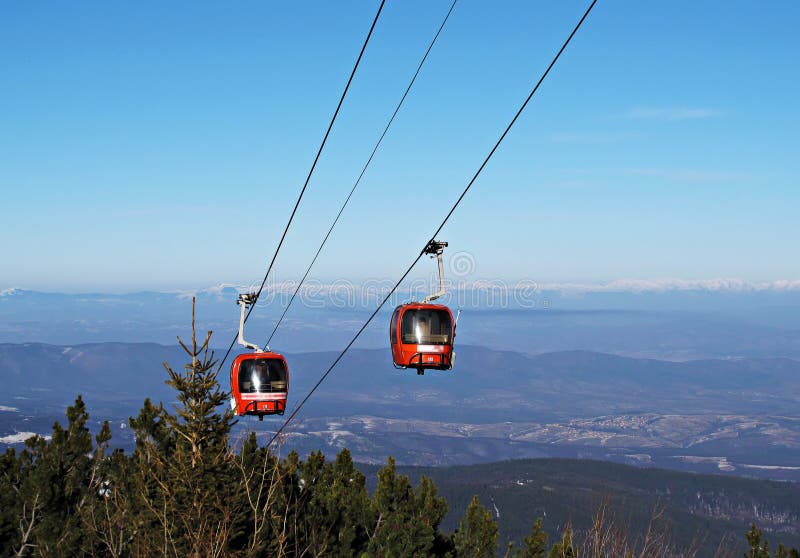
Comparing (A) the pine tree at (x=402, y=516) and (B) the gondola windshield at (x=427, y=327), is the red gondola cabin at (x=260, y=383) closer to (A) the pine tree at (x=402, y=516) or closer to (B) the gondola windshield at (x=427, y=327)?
(A) the pine tree at (x=402, y=516)

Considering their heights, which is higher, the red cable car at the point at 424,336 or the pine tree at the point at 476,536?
the red cable car at the point at 424,336

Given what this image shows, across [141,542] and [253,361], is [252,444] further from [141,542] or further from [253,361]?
[141,542]

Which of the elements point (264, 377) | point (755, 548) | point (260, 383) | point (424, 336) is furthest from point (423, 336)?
point (755, 548)

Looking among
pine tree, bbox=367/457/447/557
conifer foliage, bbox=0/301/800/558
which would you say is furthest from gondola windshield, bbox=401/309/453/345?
pine tree, bbox=367/457/447/557

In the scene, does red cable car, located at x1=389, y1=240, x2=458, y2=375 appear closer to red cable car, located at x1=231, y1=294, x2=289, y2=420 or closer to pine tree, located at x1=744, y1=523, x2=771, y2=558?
red cable car, located at x1=231, y1=294, x2=289, y2=420

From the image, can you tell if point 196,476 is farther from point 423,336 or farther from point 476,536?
point 476,536

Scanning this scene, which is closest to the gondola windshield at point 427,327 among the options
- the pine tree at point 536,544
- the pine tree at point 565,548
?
the pine tree at point 565,548

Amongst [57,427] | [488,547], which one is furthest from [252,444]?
[57,427]

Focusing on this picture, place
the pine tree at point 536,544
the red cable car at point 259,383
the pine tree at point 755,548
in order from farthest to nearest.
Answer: the pine tree at point 536,544 < the red cable car at point 259,383 < the pine tree at point 755,548
